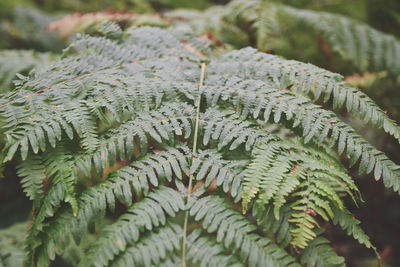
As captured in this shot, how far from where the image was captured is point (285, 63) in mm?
1688

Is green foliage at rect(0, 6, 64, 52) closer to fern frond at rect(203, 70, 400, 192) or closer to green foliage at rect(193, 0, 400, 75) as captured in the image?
green foliage at rect(193, 0, 400, 75)

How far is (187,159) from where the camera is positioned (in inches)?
52.3

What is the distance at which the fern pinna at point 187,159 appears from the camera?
1104mm

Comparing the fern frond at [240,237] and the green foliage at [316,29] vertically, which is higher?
the green foliage at [316,29]

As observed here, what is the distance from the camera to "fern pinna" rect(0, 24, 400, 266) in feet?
3.62

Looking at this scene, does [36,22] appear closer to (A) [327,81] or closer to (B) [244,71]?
(B) [244,71]

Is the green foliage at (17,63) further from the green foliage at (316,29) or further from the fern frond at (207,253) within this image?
the fern frond at (207,253)

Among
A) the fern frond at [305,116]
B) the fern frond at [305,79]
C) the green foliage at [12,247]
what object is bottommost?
the green foliage at [12,247]

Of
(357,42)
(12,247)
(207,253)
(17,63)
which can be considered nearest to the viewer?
(207,253)

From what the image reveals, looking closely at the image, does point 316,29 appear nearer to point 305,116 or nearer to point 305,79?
point 305,79

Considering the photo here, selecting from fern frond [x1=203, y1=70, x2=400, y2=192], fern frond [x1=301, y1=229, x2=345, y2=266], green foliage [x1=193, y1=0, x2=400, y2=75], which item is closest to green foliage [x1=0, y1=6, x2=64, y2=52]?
green foliage [x1=193, y1=0, x2=400, y2=75]

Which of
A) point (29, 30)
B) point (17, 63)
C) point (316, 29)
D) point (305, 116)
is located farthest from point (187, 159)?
point (29, 30)

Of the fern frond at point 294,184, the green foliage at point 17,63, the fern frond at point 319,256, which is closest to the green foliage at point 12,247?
the green foliage at point 17,63

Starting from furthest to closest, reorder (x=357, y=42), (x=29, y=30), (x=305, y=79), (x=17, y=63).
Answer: (x=29, y=30)
(x=357, y=42)
(x=17, y=63)
(x=305, y=79)
